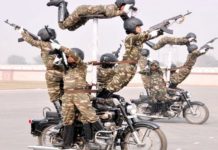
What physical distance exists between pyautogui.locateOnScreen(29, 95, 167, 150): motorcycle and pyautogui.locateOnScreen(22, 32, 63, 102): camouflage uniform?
31.3 inches

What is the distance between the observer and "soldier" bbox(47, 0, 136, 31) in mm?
8312

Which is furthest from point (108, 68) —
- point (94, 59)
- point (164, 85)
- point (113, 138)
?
point (164, 85)

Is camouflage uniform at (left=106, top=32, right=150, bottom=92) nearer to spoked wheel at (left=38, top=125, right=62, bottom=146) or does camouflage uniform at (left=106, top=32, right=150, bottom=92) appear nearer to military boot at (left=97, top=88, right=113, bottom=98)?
military boot at (left=97, top=88, right=113, bottom=98)

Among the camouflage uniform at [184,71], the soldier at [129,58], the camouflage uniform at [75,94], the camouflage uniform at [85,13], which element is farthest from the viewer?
the camouflage uniform at [184,71]

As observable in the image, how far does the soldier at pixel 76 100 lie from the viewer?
26.6ft

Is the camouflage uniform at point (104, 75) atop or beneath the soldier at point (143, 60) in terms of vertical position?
beneath

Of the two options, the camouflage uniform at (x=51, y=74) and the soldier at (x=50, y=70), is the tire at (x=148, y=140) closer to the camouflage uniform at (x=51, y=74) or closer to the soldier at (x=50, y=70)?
the soldier at (x=50, y=70)

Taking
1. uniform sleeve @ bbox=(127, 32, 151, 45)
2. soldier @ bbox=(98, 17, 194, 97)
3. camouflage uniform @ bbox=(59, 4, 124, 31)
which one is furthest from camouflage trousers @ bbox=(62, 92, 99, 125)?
uniform sleeve @ bbox=(127, 32, 151, 45)

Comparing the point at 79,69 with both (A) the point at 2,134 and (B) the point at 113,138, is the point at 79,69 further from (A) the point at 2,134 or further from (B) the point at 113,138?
(A) the point at 2,134

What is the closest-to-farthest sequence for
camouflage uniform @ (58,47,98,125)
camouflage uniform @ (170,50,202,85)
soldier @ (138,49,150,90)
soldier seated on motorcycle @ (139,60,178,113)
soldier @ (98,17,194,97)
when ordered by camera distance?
camouflage uniform @ (58,47,98,125)
soldier @ (98,17,194,97)
soldier @ (138,49,150,90)
soldier seated on motorcycle @ (139,60,178,113)
camouflage uniform @ (170,50,202,85)

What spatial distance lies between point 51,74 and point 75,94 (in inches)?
53.4

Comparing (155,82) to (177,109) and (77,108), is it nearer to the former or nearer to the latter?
(177,109)

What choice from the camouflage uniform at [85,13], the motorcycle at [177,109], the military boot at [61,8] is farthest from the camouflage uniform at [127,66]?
the motorcycle at [177,109]

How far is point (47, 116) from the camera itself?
9.11 meters
